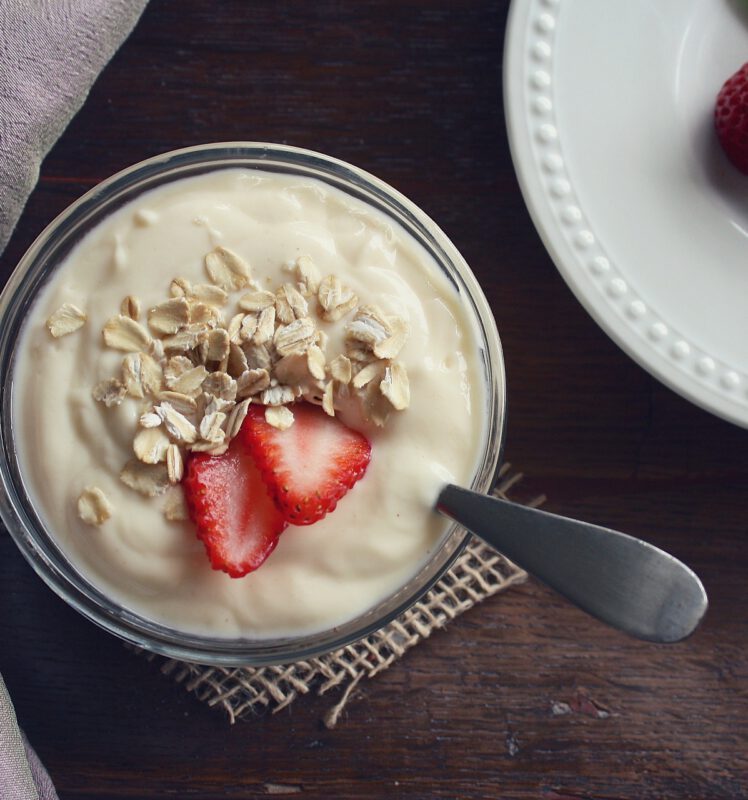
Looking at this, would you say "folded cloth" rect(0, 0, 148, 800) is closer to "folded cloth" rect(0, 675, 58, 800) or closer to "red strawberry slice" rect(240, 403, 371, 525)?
"folded cloth" rect(0, 675, 58, 800)

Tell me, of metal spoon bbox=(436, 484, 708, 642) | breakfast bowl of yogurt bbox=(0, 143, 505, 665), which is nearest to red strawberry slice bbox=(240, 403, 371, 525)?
breakfast bowl of yogurt bbox=(0, 143, 505, 665)

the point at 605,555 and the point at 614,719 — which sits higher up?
Answer: the point at 605,555

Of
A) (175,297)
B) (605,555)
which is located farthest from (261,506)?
(605,555)

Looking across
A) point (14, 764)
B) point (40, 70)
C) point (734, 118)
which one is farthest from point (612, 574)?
point (40, 70)

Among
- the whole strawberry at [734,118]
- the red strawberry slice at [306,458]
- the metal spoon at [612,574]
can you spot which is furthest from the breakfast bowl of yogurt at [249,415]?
the whole strawberry at [734,118]

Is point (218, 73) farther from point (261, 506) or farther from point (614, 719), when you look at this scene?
point (614, 719)

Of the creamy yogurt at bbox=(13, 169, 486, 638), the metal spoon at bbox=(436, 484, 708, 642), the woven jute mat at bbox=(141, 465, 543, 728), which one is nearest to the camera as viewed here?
the metal spoon at bbox=(436, 484, 708, 642)

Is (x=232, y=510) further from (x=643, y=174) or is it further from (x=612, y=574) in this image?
(x=643, y=174)
